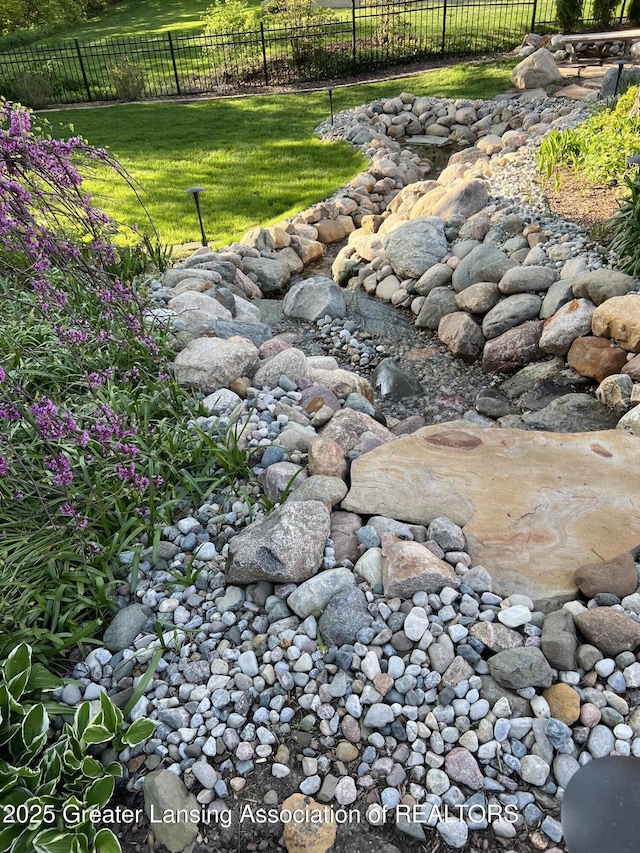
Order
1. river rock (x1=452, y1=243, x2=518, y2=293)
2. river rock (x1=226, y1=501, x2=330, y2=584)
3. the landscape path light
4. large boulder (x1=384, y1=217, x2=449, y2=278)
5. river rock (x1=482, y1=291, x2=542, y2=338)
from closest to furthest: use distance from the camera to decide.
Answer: the landscape path light < river rock (x1=226, y1=501, x2=330, y2=584) < river rock (x1=482, y1=291, x2=542, y2=338) < river rock (x1=452, y1=243, x2=518, y2=293) < large boulder (x1=384, y1=217, x2=449, y2=278)

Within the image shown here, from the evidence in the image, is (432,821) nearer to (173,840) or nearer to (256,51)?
(173,840)

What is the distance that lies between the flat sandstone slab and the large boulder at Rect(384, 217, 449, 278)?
10.2 ft

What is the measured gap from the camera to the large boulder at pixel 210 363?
337cm

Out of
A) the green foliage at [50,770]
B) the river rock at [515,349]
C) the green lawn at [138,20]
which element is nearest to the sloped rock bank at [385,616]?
the green foliage at [50,770]

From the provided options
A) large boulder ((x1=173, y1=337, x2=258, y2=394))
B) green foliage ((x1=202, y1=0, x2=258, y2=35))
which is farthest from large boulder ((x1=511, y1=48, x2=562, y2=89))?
large boulder ((x1=173, y1=337, x2=258, y2=394))

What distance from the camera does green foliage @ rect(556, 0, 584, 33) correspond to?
43.8ft

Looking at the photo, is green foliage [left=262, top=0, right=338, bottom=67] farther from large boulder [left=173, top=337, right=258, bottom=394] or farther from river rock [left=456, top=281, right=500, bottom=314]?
large boulder [left=173, top=337, right=258, bottom=394]

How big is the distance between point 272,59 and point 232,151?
585 cm

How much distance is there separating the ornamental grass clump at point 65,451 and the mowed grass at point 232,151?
3.24m

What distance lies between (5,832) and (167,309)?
10.2 ft

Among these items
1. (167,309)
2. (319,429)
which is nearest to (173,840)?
(319,429)

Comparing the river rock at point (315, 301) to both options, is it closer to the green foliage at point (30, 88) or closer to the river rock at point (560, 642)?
the river rock at point (560, 642)

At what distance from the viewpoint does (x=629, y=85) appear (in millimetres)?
7766

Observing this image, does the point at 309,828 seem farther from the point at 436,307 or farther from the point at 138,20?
the point at 138,20
